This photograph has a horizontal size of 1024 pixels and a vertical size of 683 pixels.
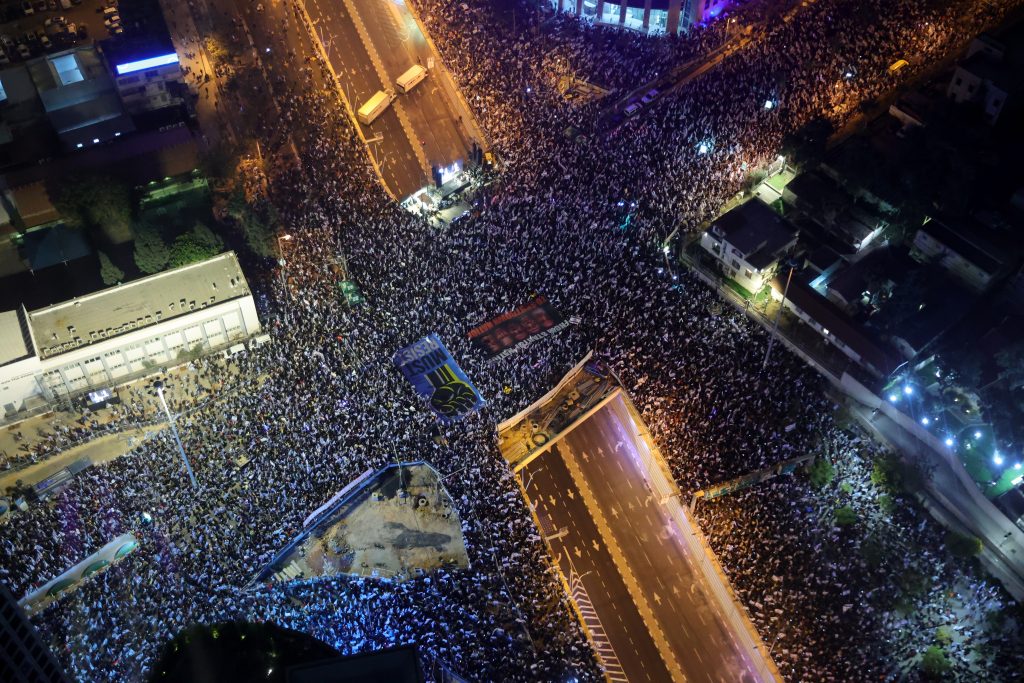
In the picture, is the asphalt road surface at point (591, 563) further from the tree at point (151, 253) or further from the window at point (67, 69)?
the window at point (67, 69)

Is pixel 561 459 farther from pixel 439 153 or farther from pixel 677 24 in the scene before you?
pixel 677 24

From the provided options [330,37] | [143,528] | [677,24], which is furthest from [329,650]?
[677,24]

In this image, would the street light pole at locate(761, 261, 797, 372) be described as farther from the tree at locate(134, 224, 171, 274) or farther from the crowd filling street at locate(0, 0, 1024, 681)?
the tree at locate(134, 224, 171, 274)

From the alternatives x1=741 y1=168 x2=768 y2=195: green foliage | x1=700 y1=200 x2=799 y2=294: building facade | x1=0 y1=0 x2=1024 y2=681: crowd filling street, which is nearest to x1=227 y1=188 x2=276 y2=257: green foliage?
x1=0 y1=0 x2=1024 y2=681: crowd filling street

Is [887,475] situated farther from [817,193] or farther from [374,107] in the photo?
[374,107]

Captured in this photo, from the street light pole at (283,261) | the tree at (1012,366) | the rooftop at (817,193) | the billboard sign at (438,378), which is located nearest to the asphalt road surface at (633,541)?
the billboard sign at (438,378)

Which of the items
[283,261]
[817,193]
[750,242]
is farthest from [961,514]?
[283,261]
